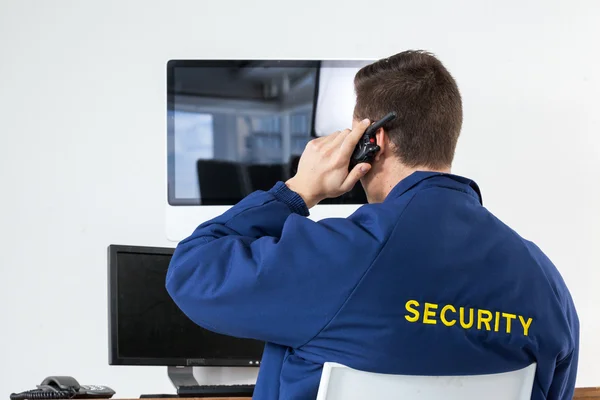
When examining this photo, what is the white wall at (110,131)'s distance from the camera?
123 inches

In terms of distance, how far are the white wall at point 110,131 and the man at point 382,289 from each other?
1920mm

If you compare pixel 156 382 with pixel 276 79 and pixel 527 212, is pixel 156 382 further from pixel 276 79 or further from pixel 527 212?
pixel 527 212

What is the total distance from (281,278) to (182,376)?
120 centimetres

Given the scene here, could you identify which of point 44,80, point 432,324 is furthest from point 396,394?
point 44,80

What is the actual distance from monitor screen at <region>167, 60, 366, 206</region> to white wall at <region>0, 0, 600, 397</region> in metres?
0.57

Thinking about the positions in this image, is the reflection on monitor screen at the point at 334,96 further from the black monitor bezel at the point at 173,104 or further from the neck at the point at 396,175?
the neck at the point at 396,175

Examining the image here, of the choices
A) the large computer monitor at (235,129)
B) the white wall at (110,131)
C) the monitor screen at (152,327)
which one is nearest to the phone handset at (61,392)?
the monitor screen at (152,327)

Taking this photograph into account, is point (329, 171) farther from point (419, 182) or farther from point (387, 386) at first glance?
point (387, 386)

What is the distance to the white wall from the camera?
3.12 metres

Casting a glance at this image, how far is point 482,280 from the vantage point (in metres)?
1.20

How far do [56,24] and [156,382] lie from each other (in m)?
1.39

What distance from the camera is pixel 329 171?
1374 millimetres

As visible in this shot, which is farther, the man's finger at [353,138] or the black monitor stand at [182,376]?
the black monitor stand at [182,376]

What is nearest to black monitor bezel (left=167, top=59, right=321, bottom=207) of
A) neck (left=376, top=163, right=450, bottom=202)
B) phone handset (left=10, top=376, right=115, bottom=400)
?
phone handset (left=10, top=376, right=115, bottom=400)
